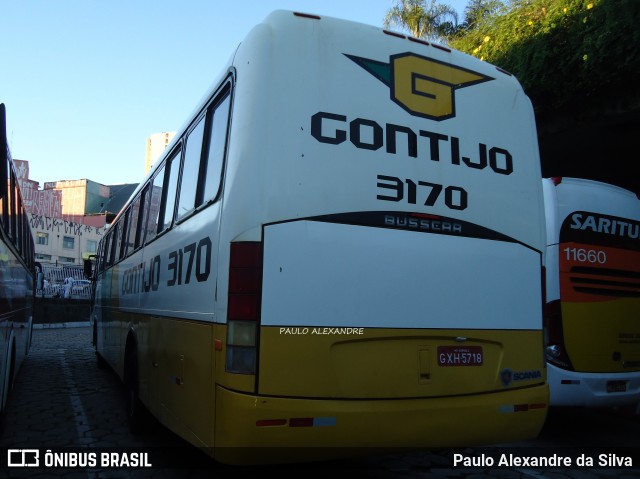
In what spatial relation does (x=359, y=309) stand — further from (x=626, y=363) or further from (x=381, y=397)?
(x=626, y=363)

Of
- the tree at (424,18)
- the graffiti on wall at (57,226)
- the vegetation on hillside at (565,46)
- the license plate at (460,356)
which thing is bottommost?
the license plate at (460,356)

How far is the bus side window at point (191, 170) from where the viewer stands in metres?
4.17

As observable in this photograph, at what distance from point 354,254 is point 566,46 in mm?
7283

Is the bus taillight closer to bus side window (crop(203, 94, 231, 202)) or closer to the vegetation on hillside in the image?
bus side window (crop(203, 94, 231, 202))

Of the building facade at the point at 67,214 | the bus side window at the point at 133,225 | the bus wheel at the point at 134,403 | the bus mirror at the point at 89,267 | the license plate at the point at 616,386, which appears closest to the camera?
the bus wheel at the point at 134,403

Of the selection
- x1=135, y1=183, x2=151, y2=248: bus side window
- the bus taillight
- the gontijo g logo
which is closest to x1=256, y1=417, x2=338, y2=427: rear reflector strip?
the bus taillight

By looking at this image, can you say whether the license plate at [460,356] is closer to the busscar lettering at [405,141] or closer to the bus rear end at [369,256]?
the bus rear end at [369,256]

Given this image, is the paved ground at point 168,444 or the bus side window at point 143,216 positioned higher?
the bus side window at point 143,216

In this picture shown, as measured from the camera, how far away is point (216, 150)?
3.73 m

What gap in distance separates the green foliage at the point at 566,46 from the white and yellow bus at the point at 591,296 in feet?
8.52

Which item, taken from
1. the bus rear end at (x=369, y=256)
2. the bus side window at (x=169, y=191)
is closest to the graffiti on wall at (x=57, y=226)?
the bus side window at (x=169, y=191)

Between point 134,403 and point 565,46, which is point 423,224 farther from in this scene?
point 565,46

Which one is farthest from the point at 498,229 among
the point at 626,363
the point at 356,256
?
the point at 626,363

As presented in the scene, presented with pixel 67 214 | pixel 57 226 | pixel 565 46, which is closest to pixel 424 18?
pixel 565 46
